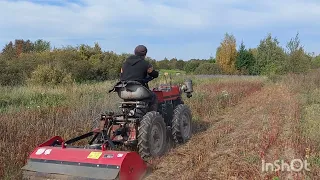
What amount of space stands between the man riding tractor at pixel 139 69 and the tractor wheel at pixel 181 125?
1.01m

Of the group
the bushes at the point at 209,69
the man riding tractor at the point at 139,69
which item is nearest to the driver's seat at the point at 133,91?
the man riding tractor at the point at 139,69

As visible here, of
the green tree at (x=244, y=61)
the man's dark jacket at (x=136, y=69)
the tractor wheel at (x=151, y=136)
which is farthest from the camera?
the green tree at (x=244, y=61)

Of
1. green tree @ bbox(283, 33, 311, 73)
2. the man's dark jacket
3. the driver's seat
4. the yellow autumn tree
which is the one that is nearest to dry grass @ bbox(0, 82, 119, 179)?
the driver's seat

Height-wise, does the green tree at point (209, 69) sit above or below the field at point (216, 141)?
above

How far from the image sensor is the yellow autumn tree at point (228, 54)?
154 feet

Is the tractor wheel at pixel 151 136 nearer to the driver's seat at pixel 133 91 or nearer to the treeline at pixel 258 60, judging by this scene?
the driver's seat at pixel 133 91

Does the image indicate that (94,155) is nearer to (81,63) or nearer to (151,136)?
(151,136)

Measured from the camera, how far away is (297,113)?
998cm

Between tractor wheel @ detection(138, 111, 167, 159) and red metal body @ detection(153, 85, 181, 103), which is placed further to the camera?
red metal body @ detection(153, 85, 181, 103)

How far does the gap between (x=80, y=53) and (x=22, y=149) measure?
24805 mm

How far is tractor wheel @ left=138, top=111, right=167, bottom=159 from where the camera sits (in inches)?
229

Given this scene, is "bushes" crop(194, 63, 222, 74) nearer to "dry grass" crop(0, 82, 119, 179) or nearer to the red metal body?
"dry grass" crop(0, 82, 119, 179)

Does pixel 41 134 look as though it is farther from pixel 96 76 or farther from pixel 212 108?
pixel 96 76

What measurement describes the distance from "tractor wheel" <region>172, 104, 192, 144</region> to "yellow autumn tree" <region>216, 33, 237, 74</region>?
4008 cm
